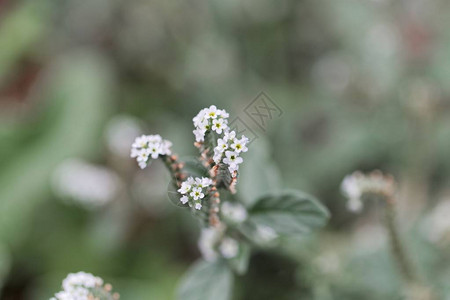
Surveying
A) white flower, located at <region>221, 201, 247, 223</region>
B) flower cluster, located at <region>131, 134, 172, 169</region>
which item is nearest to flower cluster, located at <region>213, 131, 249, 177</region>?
flower cluster, located at <region>131, 134, 172, 169</region>

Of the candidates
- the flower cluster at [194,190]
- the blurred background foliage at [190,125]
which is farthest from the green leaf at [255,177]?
the flower cluster at [194,190]

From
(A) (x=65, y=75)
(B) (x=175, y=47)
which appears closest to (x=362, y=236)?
(B) (x=175, y=47)

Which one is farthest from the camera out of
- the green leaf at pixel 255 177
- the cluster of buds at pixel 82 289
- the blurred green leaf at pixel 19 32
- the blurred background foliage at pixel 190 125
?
the blurred green leaf at pixel 19 32

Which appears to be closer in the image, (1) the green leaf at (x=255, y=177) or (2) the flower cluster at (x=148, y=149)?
(2) the flower cluster at (x=148, y=149)

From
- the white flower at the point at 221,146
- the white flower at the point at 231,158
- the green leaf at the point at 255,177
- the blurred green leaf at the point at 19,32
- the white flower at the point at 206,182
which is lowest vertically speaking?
the white flower at the point at 206,182

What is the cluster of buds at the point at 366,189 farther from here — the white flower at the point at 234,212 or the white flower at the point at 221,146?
the white flower at the point at 221,146

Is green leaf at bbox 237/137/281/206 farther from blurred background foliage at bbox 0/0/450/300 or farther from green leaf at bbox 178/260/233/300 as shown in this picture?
blurred background foliage at bbox 0/0/450/300
